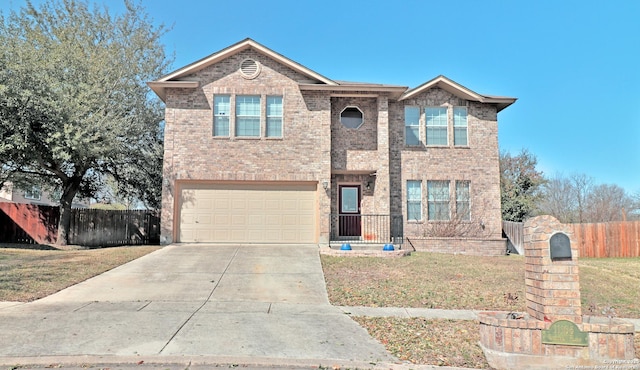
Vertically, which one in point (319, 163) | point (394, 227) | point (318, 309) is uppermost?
point (319, 163)

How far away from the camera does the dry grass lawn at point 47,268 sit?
931 cm

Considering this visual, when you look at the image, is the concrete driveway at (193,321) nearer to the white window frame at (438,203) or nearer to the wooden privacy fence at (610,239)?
the white window frame at (438,203)

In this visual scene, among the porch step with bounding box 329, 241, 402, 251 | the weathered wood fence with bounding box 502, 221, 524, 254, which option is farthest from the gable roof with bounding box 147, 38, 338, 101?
the weathered wood fence with bounding box 502, 221, 524, 254

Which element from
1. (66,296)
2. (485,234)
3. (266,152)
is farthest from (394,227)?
(66,296)

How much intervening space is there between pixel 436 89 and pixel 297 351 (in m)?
14.7

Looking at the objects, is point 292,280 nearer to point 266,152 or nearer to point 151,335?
point 151,335

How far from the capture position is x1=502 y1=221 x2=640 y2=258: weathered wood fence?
62.5 ft

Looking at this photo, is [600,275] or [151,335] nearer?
[151,335]

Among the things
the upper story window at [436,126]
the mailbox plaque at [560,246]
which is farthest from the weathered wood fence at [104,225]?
the mailbox plaque at [560,246]

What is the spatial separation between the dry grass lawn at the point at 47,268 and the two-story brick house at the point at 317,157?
280 centimetres

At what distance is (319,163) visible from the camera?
659 inches

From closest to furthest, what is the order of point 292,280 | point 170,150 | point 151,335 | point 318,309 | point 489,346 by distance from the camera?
1. point 489,346
2. point 151,335
3. point 318,309
4. point 292,280
5. point 170,150

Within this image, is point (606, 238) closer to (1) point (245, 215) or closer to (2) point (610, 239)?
(2) point (610, 239)

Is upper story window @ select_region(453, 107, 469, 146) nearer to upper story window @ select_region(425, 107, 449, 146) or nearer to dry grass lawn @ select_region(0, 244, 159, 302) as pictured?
upper story window @ select_region(425, 107, 449, 146)
